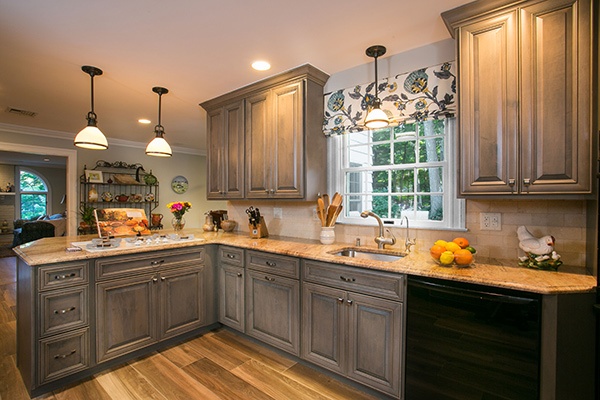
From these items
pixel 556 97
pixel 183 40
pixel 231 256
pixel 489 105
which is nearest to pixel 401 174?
pixel 489 105

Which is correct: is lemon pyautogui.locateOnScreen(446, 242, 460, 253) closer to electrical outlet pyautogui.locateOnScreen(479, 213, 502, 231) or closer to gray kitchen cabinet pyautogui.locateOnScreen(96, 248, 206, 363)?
electrical outlet pyautogui.locateOnScreen(479, 213, 502, 231)

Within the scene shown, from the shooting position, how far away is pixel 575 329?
1.41m

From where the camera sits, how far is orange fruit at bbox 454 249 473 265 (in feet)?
5.64

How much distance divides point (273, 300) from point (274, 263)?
1.02 ft

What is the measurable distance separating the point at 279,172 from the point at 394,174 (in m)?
1.06

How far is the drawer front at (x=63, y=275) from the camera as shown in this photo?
1970 millimetres

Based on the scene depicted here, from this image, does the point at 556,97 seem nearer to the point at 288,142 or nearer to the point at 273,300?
the point at 288,142

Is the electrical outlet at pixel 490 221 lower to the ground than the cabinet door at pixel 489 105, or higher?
lower

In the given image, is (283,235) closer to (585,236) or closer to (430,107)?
(430,107)

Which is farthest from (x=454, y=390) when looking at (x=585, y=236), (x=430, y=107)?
(x=430, y=107)

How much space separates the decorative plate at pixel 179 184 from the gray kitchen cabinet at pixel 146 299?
459cm

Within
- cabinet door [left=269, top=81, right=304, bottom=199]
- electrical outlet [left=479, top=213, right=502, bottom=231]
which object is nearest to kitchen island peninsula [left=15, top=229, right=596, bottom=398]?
electrical outlet [left=479, top=213, right=502, bottom=231]

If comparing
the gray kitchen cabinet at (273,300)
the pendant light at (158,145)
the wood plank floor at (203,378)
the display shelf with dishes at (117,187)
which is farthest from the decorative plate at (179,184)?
the gray kitchen cabinet at (273,300)

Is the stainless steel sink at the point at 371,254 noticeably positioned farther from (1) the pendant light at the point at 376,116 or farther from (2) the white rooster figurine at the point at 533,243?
(1) the pendant light at the point at 376,116
